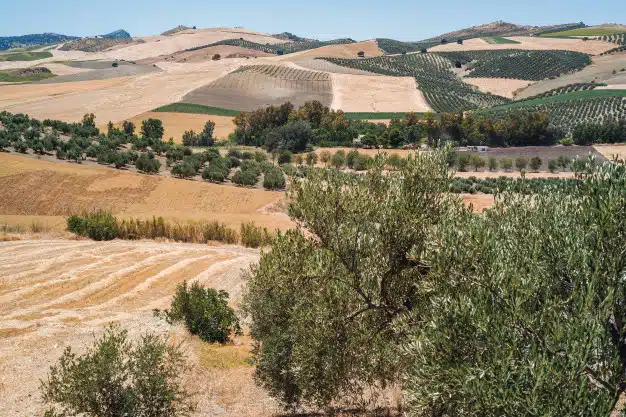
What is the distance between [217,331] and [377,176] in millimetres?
15127

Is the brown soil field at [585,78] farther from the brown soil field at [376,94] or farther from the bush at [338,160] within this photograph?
the bush at [338,160]

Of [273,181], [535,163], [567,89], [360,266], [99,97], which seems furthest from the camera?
[99,97]

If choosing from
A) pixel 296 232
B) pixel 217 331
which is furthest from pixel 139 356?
pixel 217 331

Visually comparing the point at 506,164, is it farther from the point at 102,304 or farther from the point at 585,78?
the point at 585,78

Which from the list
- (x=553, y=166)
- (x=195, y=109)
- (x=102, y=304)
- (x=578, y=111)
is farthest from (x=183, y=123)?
(x=102, y=304)

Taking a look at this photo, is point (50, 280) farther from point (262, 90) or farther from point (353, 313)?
point (262, 90)

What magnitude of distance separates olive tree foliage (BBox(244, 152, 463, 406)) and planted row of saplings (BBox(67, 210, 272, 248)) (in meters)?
34.9

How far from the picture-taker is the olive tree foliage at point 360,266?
15.7 meters

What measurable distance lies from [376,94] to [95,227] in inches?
5406

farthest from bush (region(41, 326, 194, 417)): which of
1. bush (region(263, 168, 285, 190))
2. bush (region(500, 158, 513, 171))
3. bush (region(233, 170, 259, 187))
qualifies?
bush (region(500, 158, 513, 171))

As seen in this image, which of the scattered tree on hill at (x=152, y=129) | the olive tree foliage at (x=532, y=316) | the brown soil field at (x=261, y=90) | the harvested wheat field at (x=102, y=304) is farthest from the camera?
the brown soil field at (x=261, y=90)

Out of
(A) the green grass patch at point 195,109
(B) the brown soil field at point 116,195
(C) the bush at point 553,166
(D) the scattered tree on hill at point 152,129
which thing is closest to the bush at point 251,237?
(B) the brown soil field at point 116,195

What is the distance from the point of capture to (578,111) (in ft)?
439

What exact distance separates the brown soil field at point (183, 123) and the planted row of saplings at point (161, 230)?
74.8 m
